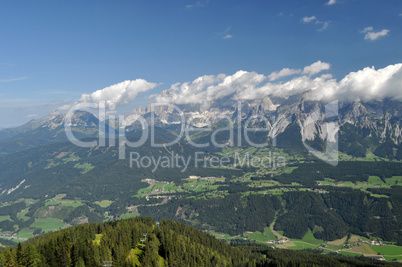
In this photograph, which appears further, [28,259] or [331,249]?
[331,249]

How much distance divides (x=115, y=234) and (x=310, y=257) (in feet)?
288

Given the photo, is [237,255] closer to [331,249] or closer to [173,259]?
[173,259]

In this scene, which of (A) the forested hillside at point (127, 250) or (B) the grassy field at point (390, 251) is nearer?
(A) the forested hillside at point (127, 250)

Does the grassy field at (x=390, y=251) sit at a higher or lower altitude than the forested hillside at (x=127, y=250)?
lower

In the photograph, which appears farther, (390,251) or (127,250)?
(390,251)

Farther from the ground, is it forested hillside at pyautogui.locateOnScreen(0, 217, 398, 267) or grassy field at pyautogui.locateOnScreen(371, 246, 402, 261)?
forested hillside at pyautogui.locateOnScreen(0, 217, 398, 267)

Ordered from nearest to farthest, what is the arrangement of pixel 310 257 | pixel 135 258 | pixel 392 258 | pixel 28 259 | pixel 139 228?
pixel 28 259
pixel 135 258
pixel 139 228
pixel 310 257
pixel 392 258

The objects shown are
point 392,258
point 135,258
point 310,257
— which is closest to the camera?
point 135,258

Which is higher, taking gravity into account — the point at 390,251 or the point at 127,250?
the point at 127,250

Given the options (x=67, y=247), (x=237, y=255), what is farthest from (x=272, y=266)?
(x=67, y=247)

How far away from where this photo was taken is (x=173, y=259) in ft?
291

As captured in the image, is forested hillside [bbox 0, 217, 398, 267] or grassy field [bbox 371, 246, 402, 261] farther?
grassy field [bbox 371, 246, 402, 261]

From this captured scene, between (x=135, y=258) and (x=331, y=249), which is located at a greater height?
(x=135, y=258)

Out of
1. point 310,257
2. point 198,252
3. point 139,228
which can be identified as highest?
point 139,228
